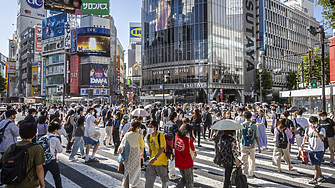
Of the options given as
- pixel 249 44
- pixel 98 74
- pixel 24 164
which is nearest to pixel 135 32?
pixel 98 74

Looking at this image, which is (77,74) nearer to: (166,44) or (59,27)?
(59,27)

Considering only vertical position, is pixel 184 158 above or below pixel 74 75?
below

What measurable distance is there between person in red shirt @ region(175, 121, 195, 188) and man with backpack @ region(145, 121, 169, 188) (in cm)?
30

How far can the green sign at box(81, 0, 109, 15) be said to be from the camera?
63.7 meters

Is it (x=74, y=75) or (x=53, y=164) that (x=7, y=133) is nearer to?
(x=53, y=164)

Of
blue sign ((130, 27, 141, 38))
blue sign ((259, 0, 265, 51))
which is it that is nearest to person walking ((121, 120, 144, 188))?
blue sign ((259, 0, 265, 51))

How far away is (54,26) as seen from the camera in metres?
69.2

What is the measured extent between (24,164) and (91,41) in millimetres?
64985

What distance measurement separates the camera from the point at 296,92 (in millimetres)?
23469

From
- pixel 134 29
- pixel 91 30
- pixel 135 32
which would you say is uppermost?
pixel 134 29

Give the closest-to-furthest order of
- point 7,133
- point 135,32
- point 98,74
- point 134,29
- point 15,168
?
point 15,168
point 7,133
point 98,74
point 134,29
point 135,32

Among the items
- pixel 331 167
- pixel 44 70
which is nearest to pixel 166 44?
pixel 44 70

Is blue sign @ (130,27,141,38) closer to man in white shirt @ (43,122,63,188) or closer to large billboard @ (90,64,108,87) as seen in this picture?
large billboard @ (90,64,108,87)

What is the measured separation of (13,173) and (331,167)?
876 cm
